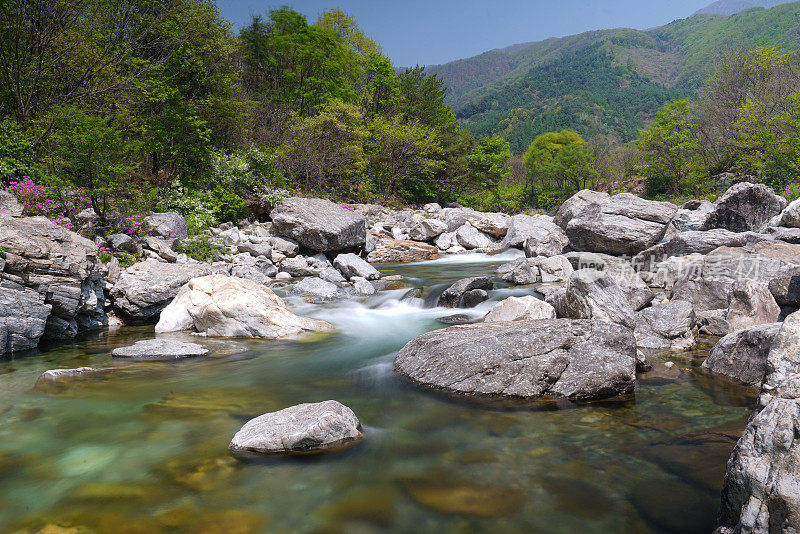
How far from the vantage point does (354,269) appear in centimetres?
1400

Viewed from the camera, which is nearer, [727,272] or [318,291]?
[727,272]

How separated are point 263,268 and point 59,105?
8231 mm

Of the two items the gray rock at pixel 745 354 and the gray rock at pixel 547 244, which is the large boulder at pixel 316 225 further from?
the gray rock at pixel 745 354

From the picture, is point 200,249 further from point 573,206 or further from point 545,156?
point 545,156

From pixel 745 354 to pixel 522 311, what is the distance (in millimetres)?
3135

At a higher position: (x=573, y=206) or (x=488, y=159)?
(x=488, y=159)

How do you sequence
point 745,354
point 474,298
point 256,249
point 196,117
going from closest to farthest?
point 745,354 → point 474,298 → point 256,249 → point 196,117

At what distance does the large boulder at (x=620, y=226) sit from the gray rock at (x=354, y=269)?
715cm

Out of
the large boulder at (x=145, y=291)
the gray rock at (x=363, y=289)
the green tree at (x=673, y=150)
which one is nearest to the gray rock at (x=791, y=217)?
the gray rock at (x=363, y=289)

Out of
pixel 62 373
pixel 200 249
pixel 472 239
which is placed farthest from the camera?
pixel 472 239

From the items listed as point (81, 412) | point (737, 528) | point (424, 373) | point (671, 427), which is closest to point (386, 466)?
point (424, 373)

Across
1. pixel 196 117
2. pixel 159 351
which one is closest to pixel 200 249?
pixel 159 351

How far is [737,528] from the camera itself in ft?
7.72

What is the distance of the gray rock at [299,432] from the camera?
412 centimetres
